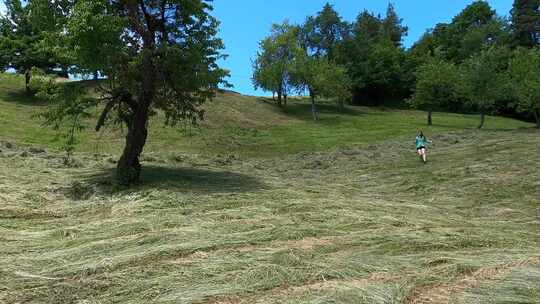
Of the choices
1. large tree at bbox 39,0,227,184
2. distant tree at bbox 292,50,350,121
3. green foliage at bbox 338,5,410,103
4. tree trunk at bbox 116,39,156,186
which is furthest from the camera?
green foliage at bbox 338,5,410,103

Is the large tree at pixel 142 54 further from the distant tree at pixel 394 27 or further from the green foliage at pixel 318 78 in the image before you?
the distant tree at pixel 394 27

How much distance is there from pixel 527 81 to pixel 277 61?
29.4 m

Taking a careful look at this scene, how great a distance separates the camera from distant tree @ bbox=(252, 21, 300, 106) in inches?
2554

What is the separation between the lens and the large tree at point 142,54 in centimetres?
1614

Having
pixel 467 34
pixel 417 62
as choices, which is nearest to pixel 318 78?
pixel 417 62

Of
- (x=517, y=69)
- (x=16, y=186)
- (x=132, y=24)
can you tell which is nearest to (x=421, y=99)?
(x=517, y=69)

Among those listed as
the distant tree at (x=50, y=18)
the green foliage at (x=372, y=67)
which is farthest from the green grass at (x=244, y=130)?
the green foliage at (x=372, y=67)

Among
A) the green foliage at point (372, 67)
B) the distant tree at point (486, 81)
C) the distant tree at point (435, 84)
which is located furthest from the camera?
the green foliage at point (372, 67)

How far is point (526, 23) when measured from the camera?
278 feet

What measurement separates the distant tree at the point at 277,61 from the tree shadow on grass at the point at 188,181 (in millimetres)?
43962

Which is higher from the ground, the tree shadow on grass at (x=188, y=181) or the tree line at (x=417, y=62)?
the tree line at (x=417, y=62)

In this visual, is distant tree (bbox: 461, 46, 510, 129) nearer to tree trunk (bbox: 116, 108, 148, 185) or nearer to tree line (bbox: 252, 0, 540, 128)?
tree line (bbox: 252, 0, 540, 128)

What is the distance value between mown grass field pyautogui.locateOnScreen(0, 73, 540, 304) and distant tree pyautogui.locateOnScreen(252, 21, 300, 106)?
38927mm

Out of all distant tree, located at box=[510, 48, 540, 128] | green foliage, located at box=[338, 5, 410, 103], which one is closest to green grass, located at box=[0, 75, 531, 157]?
distant tree, located at box=[510, 48, 540, 128]
